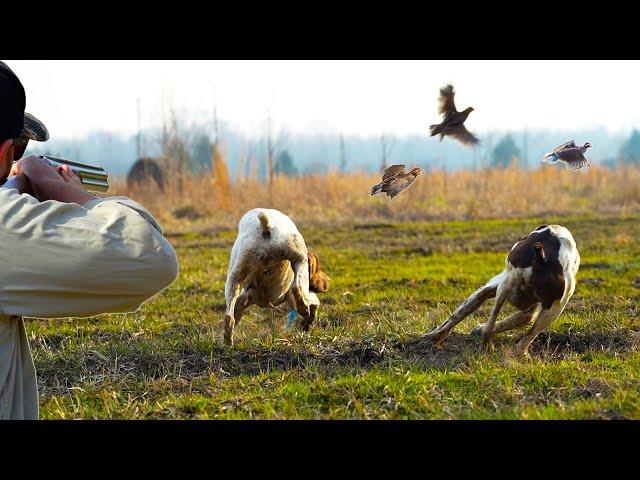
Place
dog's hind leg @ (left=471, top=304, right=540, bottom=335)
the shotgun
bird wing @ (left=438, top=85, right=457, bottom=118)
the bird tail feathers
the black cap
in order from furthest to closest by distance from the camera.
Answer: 1. dog's hind leg @ (left=471, top=304, right=540, bottom=335)
2. bird wing @ (left=438, top=85, right=457, bottom=118)
3. the bird tail feathers
4. the shotgun
5. the black cap

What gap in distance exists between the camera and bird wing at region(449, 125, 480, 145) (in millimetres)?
5332

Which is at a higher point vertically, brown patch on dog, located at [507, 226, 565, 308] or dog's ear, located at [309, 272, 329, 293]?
brown patch on dog, located at [507, 226, 565, 308]

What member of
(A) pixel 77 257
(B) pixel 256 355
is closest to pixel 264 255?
(B) pixel 256 355

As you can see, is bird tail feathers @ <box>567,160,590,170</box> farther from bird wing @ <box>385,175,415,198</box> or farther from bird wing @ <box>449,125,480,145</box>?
bird wing @ <box>385,175,415,198</box>

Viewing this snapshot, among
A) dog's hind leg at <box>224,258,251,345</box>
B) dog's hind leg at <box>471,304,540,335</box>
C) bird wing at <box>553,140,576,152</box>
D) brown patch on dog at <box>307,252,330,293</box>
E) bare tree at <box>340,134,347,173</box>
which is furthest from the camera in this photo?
bare tree at <box>340,134,347,173</box>

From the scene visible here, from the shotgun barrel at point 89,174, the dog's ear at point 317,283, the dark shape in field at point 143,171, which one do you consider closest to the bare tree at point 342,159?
the dark shape in field at point 143,171

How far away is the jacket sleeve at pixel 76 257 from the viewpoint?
2.01 meters

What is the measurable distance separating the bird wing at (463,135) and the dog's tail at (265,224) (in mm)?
1479

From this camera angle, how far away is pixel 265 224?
6.04 m

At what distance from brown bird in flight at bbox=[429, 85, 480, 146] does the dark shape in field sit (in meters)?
14.3

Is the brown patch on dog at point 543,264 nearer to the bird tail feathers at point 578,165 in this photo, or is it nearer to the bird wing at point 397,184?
the bird tail feathers at point 578,165

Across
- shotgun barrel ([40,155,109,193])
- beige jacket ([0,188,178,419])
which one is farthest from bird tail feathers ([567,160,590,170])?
beige jacket ([0,188,178,419])

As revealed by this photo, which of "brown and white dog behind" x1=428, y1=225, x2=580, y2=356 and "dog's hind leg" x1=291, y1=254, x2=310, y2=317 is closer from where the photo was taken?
"brown and white dog behind" x1=428, y1=225, x2=580, y2=356

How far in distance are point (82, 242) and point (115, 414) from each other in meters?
2.76
